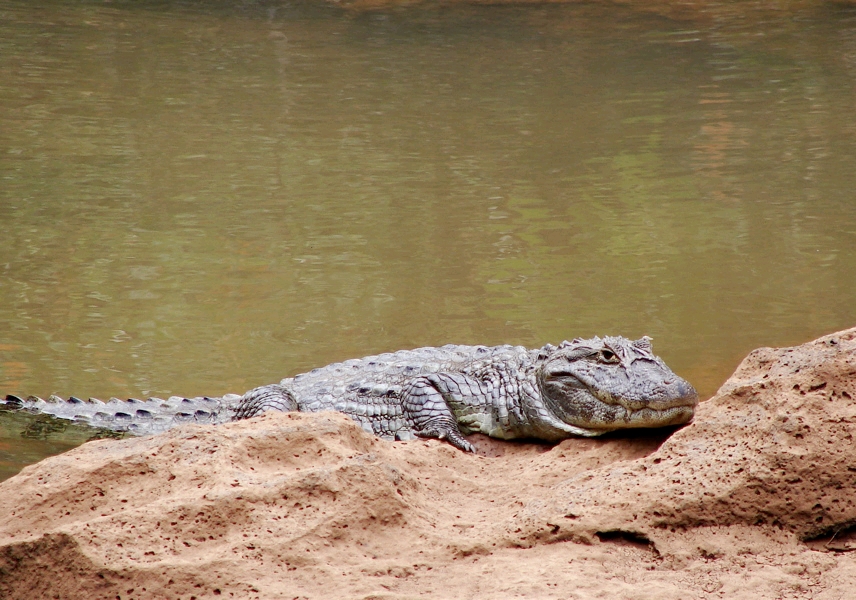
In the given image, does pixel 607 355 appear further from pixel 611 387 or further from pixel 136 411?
pixel 136 411

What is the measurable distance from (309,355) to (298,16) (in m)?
15.5

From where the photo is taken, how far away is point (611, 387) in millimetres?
4254

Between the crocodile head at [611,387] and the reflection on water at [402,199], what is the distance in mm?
1887

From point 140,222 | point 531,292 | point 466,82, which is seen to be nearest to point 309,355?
point 531,292

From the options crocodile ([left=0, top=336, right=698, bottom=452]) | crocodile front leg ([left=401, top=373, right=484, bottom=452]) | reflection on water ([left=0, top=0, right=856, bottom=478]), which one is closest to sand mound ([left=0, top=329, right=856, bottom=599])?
crocodile ([left=0, top=336, right=698, bottom=452])

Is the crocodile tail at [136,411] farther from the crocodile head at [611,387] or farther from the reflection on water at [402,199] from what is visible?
the crocodile head at [611,387]

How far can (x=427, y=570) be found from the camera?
9.90 feet

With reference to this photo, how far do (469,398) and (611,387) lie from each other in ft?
3.20

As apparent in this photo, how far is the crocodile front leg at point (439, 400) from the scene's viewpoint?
193 inches

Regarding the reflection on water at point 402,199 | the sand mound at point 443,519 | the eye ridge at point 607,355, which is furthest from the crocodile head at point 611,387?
the reflection on water at point 402,199

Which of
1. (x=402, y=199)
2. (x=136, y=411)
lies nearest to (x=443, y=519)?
(x=136, y=411)

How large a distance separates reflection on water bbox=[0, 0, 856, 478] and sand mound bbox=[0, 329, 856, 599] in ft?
8.37

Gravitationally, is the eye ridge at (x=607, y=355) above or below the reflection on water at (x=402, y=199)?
above

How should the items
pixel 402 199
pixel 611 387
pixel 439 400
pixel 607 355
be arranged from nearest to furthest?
pixel 611 387
pixel 607 355
pixel 439 400
pixel 402 199
